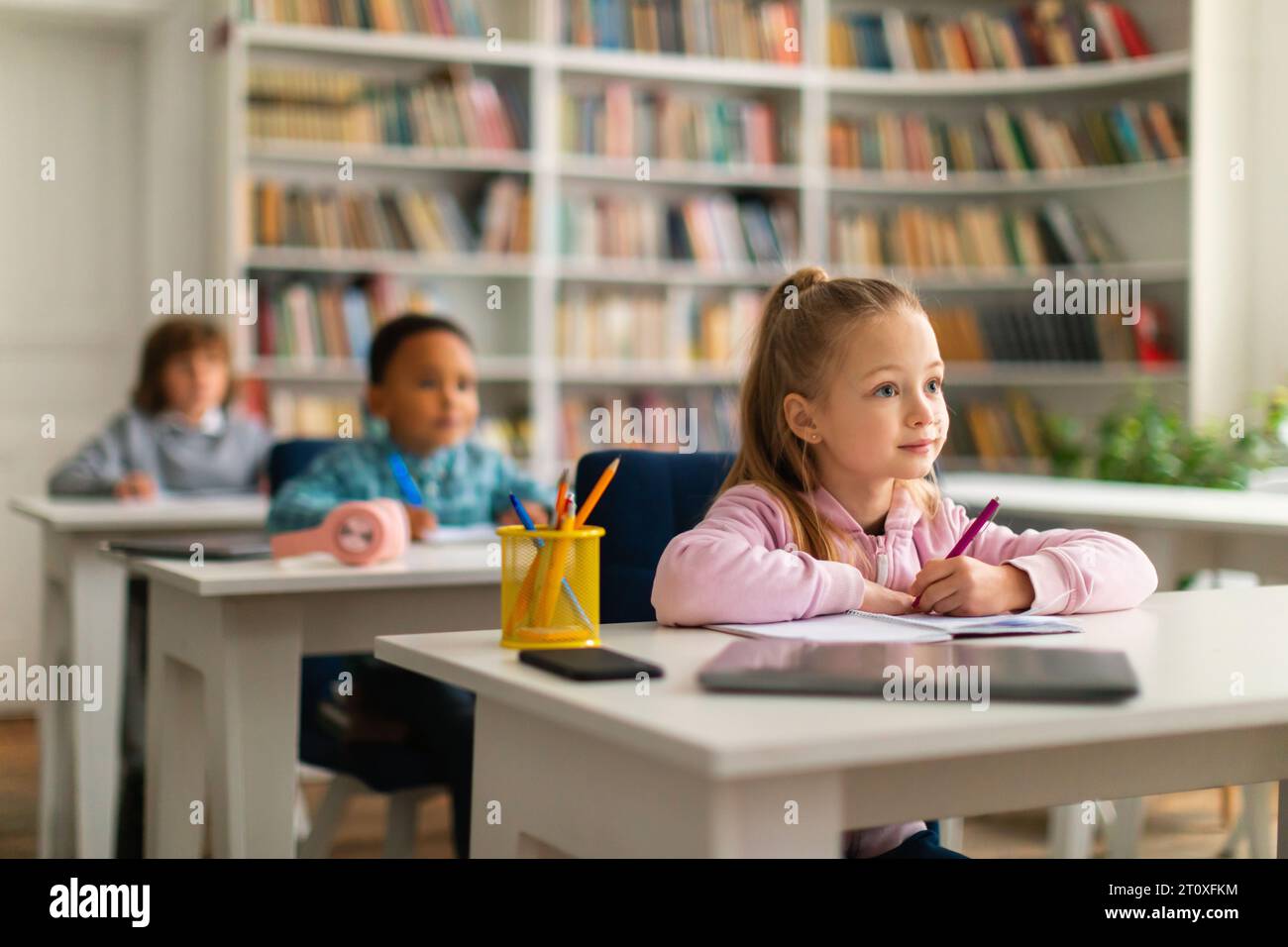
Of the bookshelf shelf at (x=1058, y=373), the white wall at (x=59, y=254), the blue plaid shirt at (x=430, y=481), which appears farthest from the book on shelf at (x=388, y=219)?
the blue plaid shirt at (x=430, y=481)

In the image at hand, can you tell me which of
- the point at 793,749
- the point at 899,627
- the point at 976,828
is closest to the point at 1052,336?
the point at 976,828

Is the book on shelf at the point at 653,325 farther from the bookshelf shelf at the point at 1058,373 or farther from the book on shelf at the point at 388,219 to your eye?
the bookshelf shelf at the point at 1058,373

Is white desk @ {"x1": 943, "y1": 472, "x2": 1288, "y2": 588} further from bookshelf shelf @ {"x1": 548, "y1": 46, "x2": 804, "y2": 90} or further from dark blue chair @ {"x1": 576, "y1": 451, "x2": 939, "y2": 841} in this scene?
bookshelf shelf @ {"x1": 548, "y1": 46, "x2": 804, "y2": 90}

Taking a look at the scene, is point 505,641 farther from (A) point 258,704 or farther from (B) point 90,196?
(B) point 90,196

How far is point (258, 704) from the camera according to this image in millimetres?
2039

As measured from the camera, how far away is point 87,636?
2770mm

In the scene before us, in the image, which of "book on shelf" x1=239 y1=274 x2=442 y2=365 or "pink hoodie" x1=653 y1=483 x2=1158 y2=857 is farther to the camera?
"book on shelf" x1=239 y1=274 x2=442 y2=365

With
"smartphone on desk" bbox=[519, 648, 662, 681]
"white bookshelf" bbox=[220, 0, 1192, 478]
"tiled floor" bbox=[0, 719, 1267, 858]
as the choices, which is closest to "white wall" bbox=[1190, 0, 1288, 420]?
"white bookshelf" bbox=[220, 0, 1192, 478]

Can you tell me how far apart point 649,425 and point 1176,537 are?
9.15 feet

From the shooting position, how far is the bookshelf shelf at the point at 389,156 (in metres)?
4.58

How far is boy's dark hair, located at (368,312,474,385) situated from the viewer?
2818 mm

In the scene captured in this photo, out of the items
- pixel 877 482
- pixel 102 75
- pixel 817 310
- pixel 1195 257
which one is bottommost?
pixel 877 482

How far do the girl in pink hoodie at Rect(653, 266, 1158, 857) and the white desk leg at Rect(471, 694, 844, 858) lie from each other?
0.93 ft
